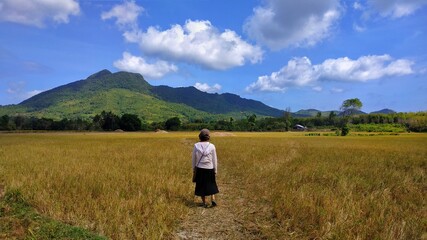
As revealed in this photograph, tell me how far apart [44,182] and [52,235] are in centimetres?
564

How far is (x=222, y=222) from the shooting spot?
7945mm

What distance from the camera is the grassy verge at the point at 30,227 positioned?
6328 millimetres

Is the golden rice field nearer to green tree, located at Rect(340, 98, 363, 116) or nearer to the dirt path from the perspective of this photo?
the dirt path

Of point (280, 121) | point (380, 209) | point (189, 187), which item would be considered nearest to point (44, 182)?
point (189, 187)

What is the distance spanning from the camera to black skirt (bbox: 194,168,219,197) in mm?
9477

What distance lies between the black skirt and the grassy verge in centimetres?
374

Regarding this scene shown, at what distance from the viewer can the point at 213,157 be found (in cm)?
962

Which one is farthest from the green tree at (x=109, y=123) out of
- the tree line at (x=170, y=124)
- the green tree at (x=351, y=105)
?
the green tree at (x=351, y=105)

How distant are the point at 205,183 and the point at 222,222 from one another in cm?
176

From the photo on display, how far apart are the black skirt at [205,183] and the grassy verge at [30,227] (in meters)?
3.74

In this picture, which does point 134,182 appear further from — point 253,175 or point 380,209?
point 380,209

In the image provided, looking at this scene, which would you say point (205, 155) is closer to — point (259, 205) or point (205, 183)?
point (205, 183)

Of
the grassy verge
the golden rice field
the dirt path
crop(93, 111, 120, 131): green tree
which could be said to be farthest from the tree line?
the grassy verge

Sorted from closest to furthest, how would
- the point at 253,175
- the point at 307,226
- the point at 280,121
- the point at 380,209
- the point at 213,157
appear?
the point at 307,226
the point at 380,209
the point at 213,157
the point at 253,175
the point at 280,121
